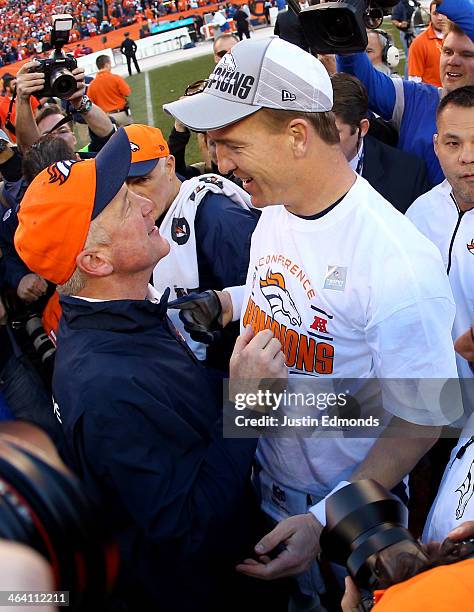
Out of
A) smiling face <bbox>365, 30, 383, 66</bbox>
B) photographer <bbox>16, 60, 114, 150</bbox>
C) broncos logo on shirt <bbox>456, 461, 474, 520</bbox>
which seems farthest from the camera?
smiling face <bbox>365, 30, 383, 66</bbox>

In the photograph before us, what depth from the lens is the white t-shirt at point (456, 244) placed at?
230 cm

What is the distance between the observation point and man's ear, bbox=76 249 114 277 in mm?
1910

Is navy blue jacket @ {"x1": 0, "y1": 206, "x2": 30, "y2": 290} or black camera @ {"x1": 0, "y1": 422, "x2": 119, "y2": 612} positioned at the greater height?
black camera @ {"x1": 0, "y1": 422, "x2": 119, "y2": 612}

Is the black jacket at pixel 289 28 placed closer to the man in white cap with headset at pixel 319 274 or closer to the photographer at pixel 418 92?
the photographer at pixel 418 92

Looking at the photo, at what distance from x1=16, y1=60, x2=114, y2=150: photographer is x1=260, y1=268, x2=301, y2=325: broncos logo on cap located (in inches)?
125

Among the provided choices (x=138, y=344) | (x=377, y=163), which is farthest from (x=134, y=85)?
(x=138, y=344)

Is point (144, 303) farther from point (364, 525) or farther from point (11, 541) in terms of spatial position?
point (11, 541)

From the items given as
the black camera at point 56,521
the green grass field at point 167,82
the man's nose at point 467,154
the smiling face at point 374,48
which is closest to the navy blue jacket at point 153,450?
the black camera at point 56,521

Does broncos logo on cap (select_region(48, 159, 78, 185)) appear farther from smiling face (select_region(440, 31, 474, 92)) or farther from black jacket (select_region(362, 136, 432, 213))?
smiling face (select_region(440, 31, 474, 92))

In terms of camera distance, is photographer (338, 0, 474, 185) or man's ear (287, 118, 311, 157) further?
photographer (338, 0, 474, 185)

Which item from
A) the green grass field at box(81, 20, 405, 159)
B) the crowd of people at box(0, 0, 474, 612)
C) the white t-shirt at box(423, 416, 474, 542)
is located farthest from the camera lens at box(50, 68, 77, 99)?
the green grass field at box(81, 20, 405, 159)

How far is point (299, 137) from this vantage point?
1.78m

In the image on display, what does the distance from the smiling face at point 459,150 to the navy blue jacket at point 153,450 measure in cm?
129

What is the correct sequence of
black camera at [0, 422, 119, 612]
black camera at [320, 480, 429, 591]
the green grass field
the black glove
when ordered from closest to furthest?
black camera at [0, 422, 119, 612] → black camera at [320, 480, 429, 591] → the black glove → the green grass field
